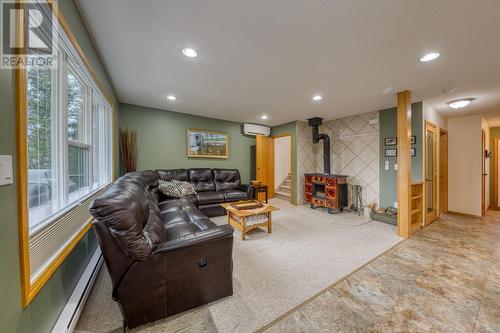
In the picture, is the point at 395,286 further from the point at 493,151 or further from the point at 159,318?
the point at 493,151

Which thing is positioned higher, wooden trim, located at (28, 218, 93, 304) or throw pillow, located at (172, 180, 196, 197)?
throw pillow, located at (172, 180, 196, 197)

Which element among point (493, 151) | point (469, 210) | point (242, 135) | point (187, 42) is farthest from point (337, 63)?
point (493, 151)

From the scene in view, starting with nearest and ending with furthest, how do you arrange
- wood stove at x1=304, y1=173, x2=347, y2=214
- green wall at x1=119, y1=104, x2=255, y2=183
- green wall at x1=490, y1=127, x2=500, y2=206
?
green wall at x1=119, y1=104, x2=255, y2=183 → wood stove at x1=304, y1=173, x2=347, y2=214 → green wall at x1=490, y1=127, x2=500, y2=206

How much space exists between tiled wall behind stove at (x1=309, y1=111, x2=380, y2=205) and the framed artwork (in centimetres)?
301

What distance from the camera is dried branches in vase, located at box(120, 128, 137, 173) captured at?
3.84 metres

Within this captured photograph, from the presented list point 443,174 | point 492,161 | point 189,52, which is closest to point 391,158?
point 443,174

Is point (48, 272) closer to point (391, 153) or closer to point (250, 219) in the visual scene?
point (250, 219)

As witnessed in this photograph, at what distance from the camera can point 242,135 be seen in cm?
573

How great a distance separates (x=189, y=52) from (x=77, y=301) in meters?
2.49

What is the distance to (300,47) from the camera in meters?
1.96

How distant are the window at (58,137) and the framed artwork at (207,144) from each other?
2536 mm

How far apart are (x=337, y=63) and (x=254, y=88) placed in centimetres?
129

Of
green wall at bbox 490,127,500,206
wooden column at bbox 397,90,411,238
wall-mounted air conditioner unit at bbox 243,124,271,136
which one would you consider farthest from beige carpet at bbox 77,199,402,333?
green wall at bbox 490,127,500,206

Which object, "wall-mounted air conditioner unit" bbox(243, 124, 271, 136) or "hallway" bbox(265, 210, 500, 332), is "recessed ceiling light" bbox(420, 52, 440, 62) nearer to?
"hallway" bbox(265, 210, 500, 332)
